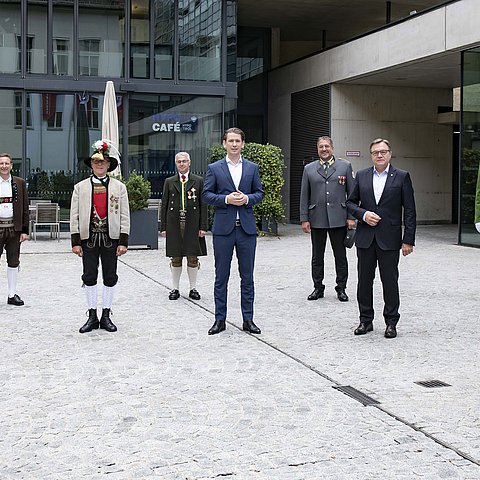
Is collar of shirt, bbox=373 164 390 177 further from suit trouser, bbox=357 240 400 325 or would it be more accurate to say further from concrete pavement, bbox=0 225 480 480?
concrete pavement, bbox=0 225 480 480

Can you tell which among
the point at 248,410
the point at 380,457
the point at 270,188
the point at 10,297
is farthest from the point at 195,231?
the point at 270,188

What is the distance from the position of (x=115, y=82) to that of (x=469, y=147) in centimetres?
926

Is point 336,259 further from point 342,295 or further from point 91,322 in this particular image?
point 91,322

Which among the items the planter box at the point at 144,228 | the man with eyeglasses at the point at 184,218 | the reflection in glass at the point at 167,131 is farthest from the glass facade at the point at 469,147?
the man with eyeglasses at the point at 184,218

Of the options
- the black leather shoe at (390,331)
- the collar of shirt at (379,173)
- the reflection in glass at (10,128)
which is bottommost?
the black leather shoe at (390,331)

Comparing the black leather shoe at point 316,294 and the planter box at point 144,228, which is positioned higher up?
the planter box at point 144,228

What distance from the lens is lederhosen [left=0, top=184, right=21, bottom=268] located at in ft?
30.9

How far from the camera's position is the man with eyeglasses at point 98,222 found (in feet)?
25.8

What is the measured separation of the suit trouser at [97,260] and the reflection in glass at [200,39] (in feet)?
48.0

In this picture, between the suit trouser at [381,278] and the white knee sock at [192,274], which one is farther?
the white knee sock at [192,274]

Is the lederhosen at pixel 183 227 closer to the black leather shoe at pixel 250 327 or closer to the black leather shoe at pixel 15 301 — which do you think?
the black leather shoe at pixel 15 301

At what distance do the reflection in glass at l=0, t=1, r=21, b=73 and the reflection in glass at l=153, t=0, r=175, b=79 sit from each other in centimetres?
355

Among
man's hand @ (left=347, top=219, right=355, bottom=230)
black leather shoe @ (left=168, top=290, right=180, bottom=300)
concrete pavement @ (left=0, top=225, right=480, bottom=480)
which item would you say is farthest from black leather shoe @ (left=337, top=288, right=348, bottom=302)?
black leather shoe @ (left=168, top=290, right=180, bottom=300)

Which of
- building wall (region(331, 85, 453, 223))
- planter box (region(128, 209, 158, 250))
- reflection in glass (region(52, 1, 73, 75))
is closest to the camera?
planter box (region(128, 209, 158, 250))
